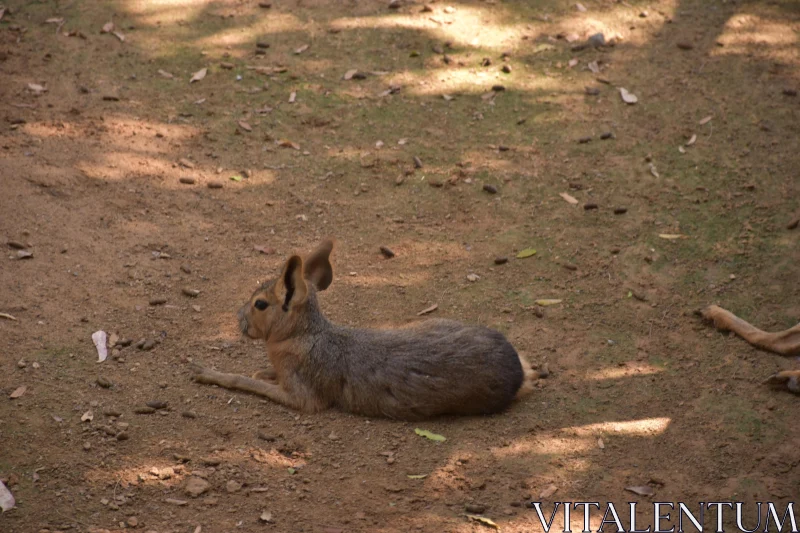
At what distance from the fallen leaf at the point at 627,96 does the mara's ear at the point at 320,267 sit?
3.84 metres

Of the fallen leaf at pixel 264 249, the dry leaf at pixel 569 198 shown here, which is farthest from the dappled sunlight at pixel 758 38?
the fallen leaf at pixel 264 249

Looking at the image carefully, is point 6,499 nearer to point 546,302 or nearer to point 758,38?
point 546,302

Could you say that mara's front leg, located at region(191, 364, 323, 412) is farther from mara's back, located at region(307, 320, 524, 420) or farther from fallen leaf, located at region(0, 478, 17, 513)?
fallen leaf, located at region(0, 478, 17, 513)

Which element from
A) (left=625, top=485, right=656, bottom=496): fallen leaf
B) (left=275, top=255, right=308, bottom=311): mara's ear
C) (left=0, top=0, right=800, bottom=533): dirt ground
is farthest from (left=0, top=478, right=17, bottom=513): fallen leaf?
(left=625, top=485, right=656, bottom=496): fallen leaf

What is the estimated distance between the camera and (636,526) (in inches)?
160

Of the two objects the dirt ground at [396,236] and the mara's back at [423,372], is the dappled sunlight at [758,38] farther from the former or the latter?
the mara's back at [423,372]

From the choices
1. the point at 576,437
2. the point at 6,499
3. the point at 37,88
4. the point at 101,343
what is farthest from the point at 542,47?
the point at 6,499

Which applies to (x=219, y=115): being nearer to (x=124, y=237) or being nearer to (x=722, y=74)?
(x=124, y=237)

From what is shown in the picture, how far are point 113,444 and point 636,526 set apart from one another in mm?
2644

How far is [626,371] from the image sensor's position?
17.5 ft

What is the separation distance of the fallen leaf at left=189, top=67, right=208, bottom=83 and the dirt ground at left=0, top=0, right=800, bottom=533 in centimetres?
11

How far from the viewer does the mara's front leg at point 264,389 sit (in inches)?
199

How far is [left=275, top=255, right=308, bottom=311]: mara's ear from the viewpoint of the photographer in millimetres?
5113

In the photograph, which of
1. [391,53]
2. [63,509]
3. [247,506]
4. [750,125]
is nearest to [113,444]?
[63,509]
